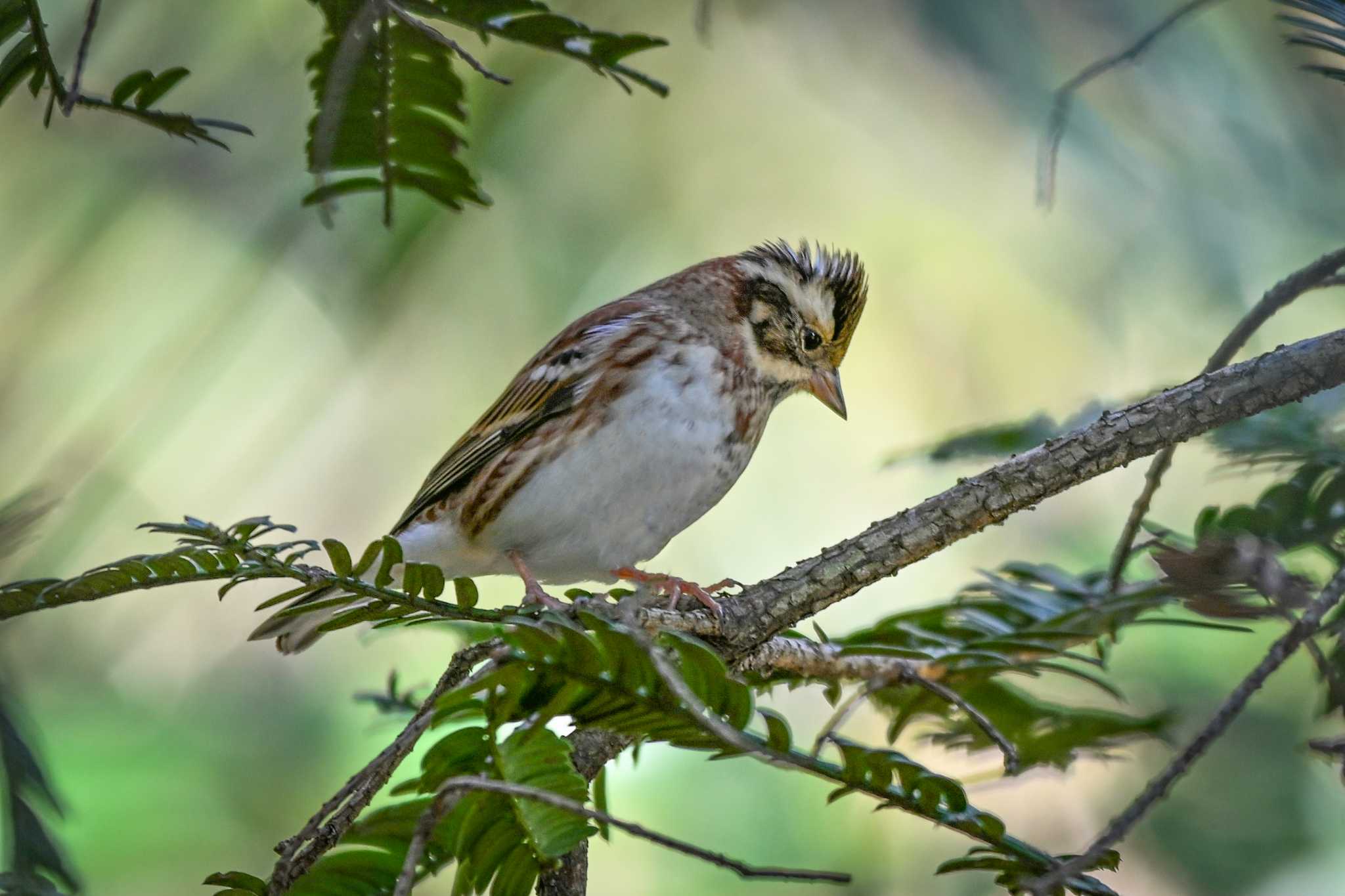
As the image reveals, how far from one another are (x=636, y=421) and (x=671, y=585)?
Answer: 0.53 meters

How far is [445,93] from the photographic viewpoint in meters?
1.93

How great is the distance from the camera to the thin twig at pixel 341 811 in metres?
1.34

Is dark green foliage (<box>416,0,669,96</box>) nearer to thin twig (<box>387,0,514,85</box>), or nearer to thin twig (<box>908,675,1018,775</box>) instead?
thin twig (<box>387,0,514,85</box>)

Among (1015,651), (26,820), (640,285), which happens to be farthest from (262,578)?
(640,285)

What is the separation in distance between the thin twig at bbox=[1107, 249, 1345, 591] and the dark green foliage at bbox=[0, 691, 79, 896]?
4.95 ft

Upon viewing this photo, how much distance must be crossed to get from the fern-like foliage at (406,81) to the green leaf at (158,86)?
0.18 metres

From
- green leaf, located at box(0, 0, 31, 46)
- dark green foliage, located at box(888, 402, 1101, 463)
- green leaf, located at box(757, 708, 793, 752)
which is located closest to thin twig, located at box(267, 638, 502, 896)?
green leaf, located at box(757, 708, 793, 752)

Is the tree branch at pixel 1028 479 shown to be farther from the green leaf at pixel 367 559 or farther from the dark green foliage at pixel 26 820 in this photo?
the dark green foliage at pixel 26 820

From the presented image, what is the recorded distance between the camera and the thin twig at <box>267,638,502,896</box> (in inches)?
52.9

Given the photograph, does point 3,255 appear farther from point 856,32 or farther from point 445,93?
point 856,32

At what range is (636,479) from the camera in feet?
10.5

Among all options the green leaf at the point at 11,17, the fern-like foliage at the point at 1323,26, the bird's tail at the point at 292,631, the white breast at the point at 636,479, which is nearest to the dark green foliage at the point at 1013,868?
the fern-like foliage at the point at 1323,26

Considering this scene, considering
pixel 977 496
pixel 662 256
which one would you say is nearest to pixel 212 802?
pixel 662 256

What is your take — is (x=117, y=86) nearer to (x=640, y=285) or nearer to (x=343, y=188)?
(x=343, y=188)
